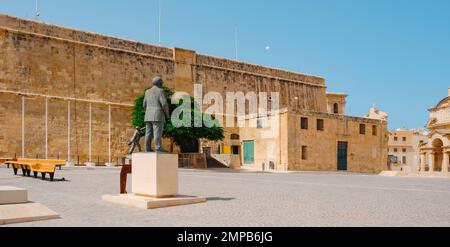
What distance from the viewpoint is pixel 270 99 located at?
39.9 meters

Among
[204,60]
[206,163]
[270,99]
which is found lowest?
[206,163]

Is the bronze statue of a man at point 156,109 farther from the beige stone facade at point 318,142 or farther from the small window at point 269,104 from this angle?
the small window at point 269,104

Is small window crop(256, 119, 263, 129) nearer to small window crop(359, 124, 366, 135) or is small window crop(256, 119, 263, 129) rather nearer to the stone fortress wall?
the stone fortress wall

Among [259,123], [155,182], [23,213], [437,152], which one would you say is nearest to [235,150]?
[259,123]

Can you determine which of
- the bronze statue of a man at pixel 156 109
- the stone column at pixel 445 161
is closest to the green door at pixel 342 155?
the stone column at pixel 445 161

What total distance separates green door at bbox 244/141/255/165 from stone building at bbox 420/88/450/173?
17.4m

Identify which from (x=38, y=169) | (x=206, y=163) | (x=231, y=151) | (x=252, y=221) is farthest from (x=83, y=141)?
(x=252, y=221)

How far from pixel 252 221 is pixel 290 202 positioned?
8.35 ft

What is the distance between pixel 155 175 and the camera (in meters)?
7.67

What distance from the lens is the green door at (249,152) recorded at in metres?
32.0

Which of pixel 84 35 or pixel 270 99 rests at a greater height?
pixel 84 35

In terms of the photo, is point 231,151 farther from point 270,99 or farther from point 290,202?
point 290,202

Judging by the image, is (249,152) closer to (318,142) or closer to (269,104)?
(318,142)

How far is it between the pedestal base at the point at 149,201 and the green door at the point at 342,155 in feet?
82.8
